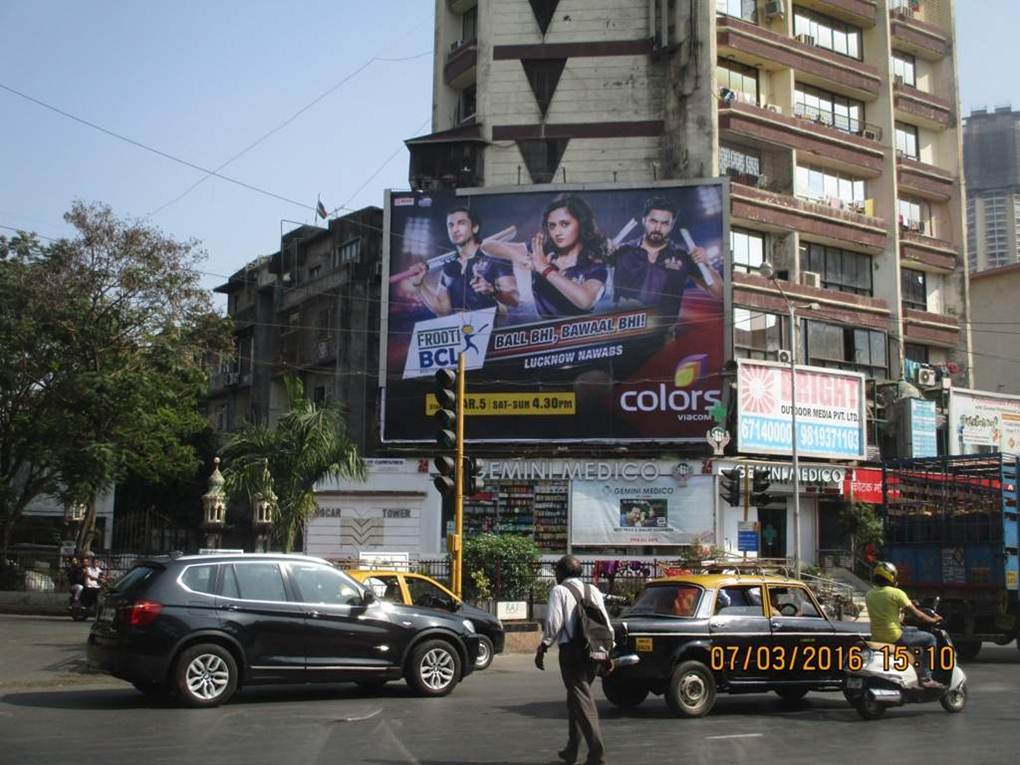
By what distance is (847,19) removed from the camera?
42750 millimetres

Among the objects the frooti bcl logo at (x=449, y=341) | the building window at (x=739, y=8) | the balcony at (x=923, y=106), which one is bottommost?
the frooti bcl logo at (x=449, y=341)

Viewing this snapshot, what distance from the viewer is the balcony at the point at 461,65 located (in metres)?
41.6

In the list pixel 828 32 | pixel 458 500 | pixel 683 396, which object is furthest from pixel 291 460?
pixel 828 32

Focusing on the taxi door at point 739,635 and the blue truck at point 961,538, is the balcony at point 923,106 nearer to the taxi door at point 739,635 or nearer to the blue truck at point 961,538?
the blue truck at point 961,538

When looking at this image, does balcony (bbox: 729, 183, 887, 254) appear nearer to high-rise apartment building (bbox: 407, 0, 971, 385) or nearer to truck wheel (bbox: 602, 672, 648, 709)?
high-rise apartment building (bbox: 407, 0, 971, 385)

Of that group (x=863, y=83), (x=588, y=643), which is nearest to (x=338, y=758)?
(x=588, y=643)

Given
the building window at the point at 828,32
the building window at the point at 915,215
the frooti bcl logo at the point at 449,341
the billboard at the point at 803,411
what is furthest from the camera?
the building window at the point at 915,215

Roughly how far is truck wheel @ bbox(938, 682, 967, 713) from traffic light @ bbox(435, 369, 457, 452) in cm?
753

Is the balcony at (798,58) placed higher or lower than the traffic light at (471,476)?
higher

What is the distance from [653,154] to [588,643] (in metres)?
31.9

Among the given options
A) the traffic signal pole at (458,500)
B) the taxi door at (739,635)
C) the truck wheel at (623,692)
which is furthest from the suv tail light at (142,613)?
the traffic signal pole at (458,500)

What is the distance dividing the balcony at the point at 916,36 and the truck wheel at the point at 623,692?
37264 mm

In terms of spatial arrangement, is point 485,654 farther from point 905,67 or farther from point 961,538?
point 905,67

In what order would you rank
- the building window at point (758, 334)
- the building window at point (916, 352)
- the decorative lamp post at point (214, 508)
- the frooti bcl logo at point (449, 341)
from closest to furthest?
the decorative lamp post at point (214, 508) → the building window at point (758, 334) → the frooti bcl logo at point (449, 341) → the building window at point (916, 352)
